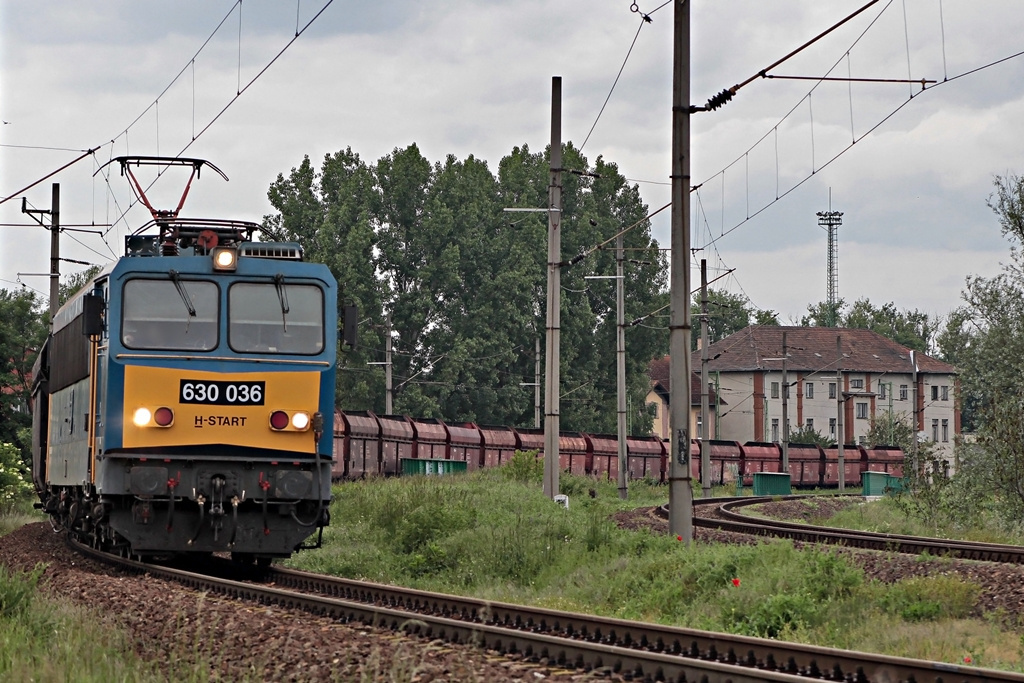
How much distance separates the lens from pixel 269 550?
14.1 m

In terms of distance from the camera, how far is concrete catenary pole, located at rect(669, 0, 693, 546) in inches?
615

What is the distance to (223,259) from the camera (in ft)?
47.1

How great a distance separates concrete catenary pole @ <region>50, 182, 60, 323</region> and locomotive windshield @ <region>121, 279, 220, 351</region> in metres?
21.6

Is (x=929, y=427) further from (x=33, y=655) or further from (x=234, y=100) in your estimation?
(x=33, y=655)

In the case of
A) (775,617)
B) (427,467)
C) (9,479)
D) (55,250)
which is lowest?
(775,617)

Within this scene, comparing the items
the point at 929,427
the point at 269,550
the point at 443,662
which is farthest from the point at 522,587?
the point at 929,427

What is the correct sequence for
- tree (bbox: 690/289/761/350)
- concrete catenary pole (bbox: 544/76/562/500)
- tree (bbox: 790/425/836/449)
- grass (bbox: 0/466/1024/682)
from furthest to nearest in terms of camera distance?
1. tree (bbox: 690/289/761/350)
2. tree (bbox: 790/425/836/449)
3. concrete catenary pole (bbox: 544/76/562/500)
4. grass (bbox: 0/466/1024/682)

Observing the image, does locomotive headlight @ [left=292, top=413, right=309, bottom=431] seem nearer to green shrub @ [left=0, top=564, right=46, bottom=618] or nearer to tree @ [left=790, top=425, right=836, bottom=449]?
green shrub @ [left=0, top=564, right=46, bottom=618]

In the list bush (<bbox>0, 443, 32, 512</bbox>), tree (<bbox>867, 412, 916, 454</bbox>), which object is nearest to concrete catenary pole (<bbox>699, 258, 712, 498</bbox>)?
bush (<bbox>0, 443, 32, 512</bbox>)

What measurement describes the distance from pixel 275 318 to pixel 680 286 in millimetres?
5047

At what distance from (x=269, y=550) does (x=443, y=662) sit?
594 centimetres

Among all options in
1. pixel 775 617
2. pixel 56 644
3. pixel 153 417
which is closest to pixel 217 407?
pixel 153 417

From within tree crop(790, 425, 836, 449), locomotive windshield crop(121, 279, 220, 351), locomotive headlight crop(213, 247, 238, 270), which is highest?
locomotive headlight crop(213, 247, 238, 270)

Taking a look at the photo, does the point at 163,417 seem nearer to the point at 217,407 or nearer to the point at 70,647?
the point at 217,407
